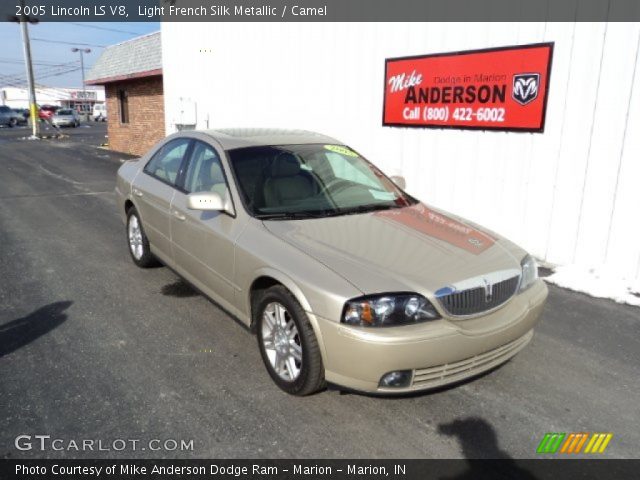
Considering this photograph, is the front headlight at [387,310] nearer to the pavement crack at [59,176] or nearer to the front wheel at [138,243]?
the front wheel at [138,243]

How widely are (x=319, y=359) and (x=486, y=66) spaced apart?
502 centimetres

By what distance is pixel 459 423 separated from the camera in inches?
119

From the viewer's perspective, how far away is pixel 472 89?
265 inches

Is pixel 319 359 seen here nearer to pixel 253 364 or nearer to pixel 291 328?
pixel 291 328

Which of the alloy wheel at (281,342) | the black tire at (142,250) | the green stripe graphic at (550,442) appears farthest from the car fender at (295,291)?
the black tire at (142,250)

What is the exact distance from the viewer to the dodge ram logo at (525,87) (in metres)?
6.07

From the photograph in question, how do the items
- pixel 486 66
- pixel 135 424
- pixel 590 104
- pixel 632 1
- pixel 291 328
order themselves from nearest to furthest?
1. pixel 135 424
2. pixel 291 328
3. pixel 632 1
4. pixel 590 104
5. pixel 486 66

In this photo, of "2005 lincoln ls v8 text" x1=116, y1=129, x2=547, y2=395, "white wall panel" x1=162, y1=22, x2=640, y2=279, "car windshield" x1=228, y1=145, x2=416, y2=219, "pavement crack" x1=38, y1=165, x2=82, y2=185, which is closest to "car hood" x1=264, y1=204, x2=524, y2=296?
"2005 lincoln ls v8 text" x1=116, y1=129, x2=547, y2=395

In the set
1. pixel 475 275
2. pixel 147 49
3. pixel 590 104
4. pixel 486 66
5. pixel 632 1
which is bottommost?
pixel 475 275

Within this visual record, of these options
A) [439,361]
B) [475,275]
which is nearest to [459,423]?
[439,361]

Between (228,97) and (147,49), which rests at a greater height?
(147,49)

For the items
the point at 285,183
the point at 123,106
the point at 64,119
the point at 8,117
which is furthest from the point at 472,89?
the point at 8,117

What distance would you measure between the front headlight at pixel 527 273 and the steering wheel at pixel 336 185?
1481mm

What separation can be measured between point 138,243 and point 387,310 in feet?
12.0
